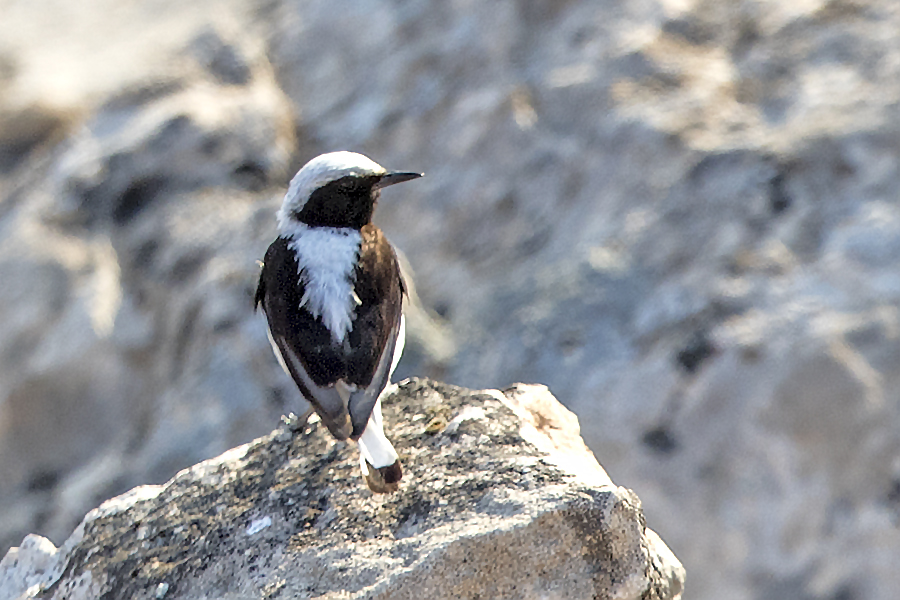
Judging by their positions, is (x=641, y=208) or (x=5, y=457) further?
(x=5, y=457)

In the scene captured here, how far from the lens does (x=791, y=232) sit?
6.40 meters

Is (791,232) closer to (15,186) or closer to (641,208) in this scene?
(641,208)

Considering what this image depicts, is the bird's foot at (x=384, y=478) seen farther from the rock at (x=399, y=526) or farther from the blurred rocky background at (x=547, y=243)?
the blurred rocky background at (x=547, y=243)

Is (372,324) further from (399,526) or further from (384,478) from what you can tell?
(399,526)

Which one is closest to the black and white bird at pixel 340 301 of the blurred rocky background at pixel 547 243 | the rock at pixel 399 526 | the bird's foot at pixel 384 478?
the bird's foot at pixel 384 478

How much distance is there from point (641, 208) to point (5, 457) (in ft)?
16.3

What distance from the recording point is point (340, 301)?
177 inches

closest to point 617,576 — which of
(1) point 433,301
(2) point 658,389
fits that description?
(2) point 658,389

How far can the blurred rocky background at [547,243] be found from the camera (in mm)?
5883

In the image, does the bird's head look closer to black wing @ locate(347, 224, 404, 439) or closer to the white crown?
the white crown

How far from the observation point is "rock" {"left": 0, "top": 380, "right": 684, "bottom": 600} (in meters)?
3.35

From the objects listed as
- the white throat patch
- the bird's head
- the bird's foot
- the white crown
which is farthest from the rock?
the white crown

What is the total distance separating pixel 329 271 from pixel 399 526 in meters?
1.48

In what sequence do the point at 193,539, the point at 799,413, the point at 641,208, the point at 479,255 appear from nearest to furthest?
the point at 193,539
the point at 799,413
the point at 641,208
the point at 479,255
